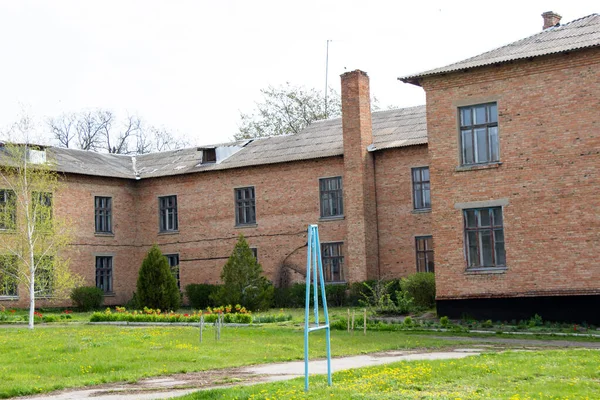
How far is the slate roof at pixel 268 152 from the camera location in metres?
35.8

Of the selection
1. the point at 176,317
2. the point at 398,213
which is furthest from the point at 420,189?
the point at 176,317

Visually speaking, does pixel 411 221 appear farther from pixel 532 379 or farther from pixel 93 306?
pixel 532 379

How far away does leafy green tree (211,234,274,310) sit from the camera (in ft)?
110

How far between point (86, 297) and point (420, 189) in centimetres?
1559

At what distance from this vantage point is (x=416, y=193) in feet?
113

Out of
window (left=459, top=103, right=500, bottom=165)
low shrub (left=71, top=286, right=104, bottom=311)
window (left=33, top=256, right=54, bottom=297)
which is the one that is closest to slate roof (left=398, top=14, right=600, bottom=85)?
window (left=459, top=103, right=500, bottom=165)

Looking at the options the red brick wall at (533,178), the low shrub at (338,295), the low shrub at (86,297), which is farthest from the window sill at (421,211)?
the low shrub at (86,297)

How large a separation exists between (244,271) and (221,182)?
22.4ft

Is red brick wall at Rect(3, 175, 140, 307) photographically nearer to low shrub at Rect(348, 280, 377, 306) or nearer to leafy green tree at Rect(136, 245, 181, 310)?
leafy green tree at Rect(136, 245, 181, 310)

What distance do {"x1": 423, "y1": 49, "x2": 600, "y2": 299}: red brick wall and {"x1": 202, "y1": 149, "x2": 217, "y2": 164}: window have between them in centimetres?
1716

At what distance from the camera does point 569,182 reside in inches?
926

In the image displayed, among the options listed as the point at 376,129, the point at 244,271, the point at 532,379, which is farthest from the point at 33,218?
the point at 532,379

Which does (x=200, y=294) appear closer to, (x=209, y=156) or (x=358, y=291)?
(x=209, y=156)

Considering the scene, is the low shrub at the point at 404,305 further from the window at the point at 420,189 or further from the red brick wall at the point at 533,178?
the window at the point at 420,189
